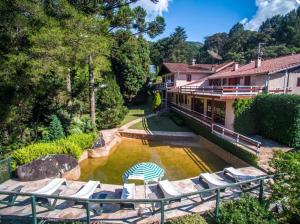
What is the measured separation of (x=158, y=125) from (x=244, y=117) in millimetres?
10641

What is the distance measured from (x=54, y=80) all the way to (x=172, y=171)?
11967mm

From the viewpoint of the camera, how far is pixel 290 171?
300 inches

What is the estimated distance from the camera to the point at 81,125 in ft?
66.3

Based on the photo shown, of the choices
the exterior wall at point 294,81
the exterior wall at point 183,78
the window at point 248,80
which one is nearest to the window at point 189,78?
the exterior wall at point 183,78

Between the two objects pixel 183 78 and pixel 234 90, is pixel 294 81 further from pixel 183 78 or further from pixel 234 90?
pixel 183 78

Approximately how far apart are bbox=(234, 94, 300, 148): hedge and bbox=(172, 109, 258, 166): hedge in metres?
2.02

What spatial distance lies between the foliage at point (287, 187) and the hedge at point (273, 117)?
8244 millimetres

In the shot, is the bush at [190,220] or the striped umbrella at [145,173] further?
the striped umbrella at [145,173]

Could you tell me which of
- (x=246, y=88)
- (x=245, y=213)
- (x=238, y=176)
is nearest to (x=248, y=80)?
(x=246, y=88)

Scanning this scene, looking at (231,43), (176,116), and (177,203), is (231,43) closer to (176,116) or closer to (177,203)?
(176,116)

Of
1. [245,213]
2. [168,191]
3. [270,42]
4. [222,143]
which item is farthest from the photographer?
[270,42]

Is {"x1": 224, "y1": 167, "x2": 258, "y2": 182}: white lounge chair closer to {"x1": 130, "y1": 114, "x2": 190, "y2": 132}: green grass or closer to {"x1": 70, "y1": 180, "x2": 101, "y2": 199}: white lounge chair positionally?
{"x1": 70, "y1": 180, "x2": 101, "y2": 199}: white lounge chair

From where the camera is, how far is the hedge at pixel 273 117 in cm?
1512

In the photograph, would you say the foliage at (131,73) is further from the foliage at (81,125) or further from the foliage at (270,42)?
the foliage at (270,42)
